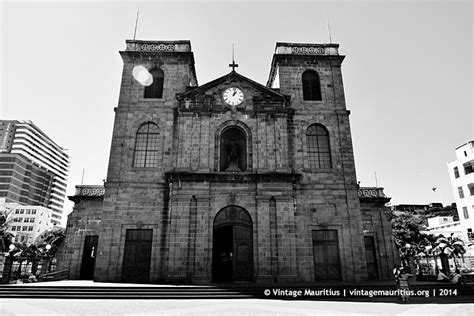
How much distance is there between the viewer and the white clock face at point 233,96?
2188cm

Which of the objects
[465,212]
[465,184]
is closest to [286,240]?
[465,212]

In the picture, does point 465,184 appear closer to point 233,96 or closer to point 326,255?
point 326,255

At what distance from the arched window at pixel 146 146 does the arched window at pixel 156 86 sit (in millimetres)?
2349

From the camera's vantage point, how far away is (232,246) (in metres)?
18.8

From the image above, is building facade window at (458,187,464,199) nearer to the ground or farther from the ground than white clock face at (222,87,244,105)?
nearer to the ground

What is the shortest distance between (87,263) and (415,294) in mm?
20485

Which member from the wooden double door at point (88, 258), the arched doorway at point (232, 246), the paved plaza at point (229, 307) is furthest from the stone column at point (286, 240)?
the wooden double door at point (88, 258)

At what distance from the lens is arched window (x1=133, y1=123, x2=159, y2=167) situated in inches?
816

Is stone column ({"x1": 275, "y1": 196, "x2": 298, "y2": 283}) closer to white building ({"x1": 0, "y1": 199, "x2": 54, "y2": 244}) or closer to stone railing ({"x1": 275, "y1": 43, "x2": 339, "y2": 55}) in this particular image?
stone railing ({"x1": 275, "y1": 43, "x2": 339, "y2": 55})

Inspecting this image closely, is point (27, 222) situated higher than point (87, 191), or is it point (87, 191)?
point (27, 222)

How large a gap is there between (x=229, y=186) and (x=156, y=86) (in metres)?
9.41

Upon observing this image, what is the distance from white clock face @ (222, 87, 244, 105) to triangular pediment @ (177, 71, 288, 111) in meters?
0.16

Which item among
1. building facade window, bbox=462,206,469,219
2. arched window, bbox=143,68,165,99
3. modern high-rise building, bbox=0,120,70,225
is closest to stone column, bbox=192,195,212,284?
arched window, bbox=143,68,165,99

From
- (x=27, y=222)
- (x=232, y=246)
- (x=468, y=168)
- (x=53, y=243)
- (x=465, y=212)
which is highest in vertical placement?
(x=468, y=168)
